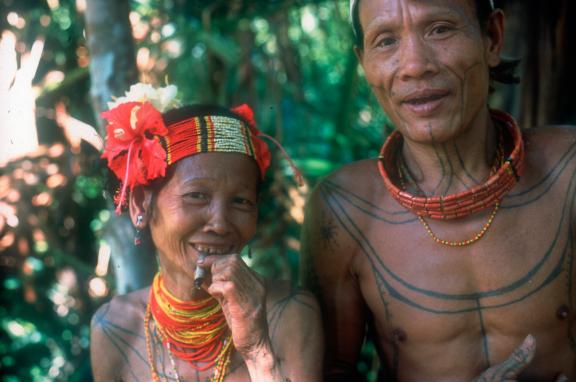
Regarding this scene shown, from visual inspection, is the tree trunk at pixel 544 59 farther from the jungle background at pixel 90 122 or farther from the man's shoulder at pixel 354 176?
the man's shoulder at pixel 354 176

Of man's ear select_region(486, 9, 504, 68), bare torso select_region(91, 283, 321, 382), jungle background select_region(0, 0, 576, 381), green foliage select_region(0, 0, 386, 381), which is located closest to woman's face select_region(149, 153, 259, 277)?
bare torso select_region(91, 283, 321, 382)

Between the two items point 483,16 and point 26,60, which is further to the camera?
point 26,60

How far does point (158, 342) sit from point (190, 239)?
475mm

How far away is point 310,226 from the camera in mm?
2844

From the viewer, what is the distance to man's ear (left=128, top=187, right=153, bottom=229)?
2.58 m

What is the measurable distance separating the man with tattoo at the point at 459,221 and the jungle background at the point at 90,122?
1590 millimetres

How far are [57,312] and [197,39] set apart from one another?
2093 millimetres

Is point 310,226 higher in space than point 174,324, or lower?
higher

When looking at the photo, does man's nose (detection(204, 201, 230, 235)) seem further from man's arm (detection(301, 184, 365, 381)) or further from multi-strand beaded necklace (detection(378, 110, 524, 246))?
multi-strand beaded necklace (detection(378, 110, 524, 246))

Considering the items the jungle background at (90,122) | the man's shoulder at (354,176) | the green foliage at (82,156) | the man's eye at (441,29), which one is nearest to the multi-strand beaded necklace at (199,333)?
the man's shoulder at (354,176)

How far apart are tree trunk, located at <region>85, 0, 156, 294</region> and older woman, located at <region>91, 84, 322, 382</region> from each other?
0.46 m

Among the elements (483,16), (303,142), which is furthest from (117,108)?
(303,142)

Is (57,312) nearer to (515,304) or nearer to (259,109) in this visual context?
(259,109)

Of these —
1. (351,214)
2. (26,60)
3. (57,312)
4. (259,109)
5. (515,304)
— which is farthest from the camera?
(259,109)
